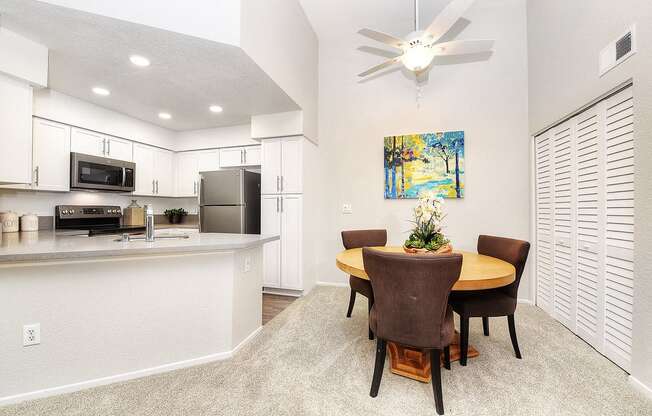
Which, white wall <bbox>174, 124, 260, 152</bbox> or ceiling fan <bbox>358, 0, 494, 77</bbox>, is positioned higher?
ceiling fan <bbox>358, 0, 494, 77</bbox>

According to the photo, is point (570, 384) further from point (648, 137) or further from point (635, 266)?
point (648, 137)

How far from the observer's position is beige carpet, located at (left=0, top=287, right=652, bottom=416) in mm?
1411

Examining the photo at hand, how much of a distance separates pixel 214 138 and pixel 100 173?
152 centimetres

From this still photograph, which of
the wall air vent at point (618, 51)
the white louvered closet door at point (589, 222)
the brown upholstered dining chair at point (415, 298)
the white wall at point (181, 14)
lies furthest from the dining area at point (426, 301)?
the white wall at point (181, 14)

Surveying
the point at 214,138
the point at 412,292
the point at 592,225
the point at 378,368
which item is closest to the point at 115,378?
the point at 378,368

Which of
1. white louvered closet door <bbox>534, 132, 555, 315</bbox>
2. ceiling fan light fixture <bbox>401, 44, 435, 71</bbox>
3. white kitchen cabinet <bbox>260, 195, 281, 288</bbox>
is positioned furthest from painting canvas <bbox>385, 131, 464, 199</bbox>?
white kitchen cabinet <bbox>260, 195, 281, 288</bbox>

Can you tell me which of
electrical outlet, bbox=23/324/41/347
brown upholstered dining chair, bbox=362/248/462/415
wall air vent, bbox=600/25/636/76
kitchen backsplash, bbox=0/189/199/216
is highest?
wall air vent, bbox=600/25/636/76

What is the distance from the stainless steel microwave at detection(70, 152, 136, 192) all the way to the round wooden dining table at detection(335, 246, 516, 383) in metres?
3.18

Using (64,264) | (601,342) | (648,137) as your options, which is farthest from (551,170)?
(64,264)

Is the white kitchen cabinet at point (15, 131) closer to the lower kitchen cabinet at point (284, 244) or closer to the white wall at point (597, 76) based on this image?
the lower kitchen cabinet at point (284, 244)

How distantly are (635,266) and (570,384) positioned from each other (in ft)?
2.77

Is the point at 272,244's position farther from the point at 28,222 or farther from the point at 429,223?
the point at 28,222

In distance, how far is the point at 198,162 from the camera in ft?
13.6

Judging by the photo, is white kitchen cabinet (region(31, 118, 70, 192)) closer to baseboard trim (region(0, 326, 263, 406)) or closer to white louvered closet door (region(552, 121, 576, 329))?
baseboard trim (region(0, 326, 263, 406))
